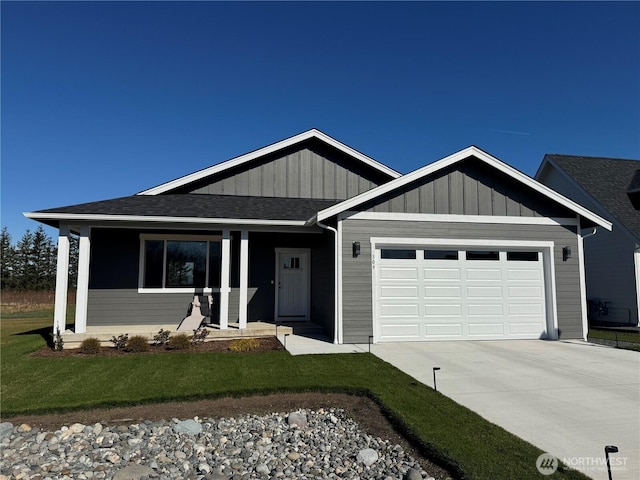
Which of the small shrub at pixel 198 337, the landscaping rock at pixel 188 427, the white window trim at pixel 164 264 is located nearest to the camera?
the landscaping rock at pixel 188 427

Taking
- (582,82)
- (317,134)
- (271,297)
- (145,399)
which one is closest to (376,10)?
(317,134)

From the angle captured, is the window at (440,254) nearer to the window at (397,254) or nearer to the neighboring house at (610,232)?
the window at (397,254)

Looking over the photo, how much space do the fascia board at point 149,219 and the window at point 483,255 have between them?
423 centimetres

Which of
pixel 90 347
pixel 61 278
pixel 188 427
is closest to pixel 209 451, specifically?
pixel 188 427

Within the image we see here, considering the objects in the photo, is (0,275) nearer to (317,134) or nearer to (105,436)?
(317,134)

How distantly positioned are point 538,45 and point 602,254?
8.40m

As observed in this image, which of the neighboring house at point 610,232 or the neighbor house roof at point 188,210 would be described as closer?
the neighbor house roof at point 188,210

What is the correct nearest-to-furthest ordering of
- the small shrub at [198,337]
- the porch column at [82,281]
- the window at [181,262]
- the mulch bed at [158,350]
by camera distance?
the mulch bed at [158,350] → the small shrub at [198,337] → the porch column at [82,281] → the window at [181,262]

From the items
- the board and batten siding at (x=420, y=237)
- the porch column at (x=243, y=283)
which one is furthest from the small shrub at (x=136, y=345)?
the board and batten siding at (x=420, y=237)

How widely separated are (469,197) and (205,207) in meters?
6.93

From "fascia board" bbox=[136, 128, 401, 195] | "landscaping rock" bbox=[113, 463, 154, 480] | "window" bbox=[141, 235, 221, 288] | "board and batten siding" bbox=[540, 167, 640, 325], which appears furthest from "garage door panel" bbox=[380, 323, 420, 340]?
"board and batten siding" bbox=[540, 167, 640, 325]

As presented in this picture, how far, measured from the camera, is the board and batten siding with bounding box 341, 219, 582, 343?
8.65m

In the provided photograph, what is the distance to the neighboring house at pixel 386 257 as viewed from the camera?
8797 mm

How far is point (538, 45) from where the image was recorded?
10.9 meters
